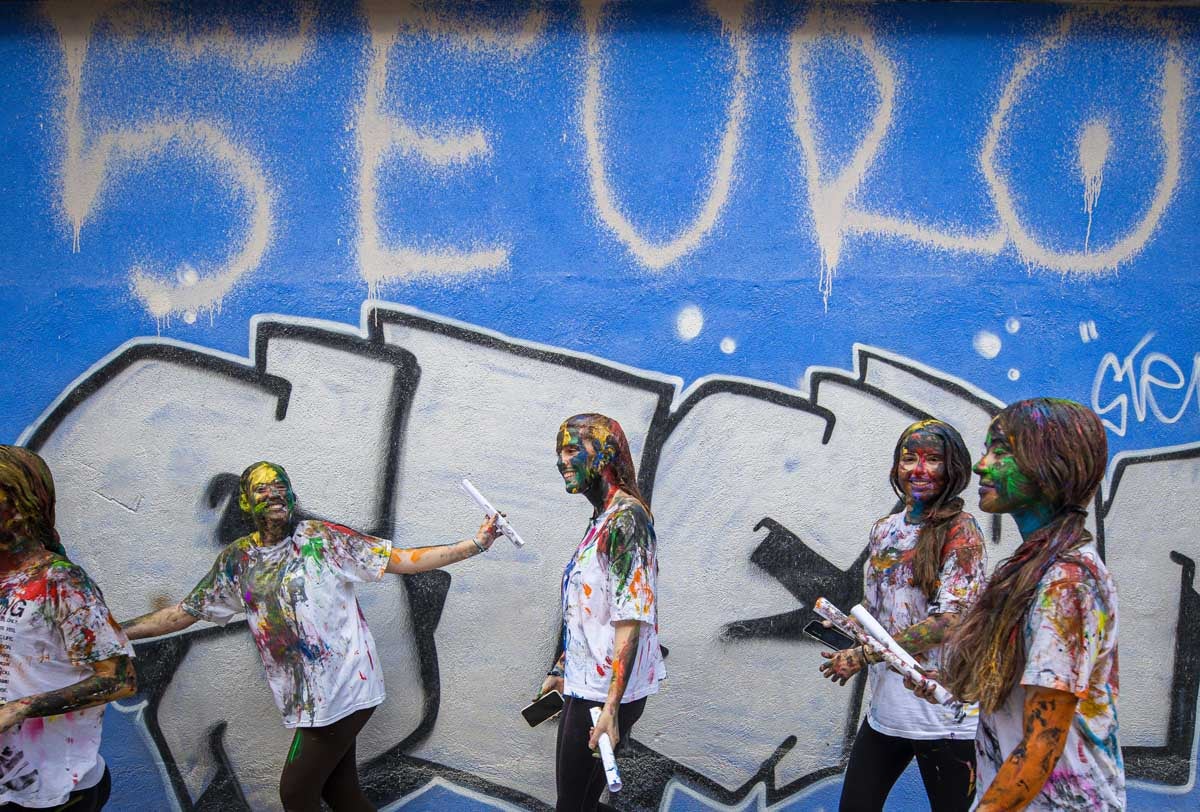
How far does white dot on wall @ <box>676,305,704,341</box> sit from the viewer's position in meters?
4.83

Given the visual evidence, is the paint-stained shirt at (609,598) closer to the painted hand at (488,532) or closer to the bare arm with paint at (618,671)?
the bare arm with paint at (618,671)

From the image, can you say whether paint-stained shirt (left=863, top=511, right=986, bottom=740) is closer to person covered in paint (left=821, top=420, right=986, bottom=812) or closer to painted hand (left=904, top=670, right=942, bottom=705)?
person covered in paint (left=821, top=420, right=986, bottom=812)

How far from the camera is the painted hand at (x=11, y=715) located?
10.4 ft

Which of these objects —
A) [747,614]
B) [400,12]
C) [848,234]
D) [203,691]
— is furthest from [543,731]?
[400,12]

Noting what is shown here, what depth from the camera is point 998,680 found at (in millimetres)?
2471

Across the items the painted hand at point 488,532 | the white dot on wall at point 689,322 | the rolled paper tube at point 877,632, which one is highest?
the white dot on wall at point 689,322

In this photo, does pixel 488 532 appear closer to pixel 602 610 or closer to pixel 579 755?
pixel 602 610

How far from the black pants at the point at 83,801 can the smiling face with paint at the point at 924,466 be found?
278 centimetres

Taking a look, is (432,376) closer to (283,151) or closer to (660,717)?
(283,151)

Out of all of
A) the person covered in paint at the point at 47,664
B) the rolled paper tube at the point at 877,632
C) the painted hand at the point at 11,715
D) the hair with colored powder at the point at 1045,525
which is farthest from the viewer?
the person covered in paint at the point at 47,664

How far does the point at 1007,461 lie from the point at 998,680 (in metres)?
0.50

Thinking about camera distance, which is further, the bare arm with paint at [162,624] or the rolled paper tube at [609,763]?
the bare arm with paint at [162,624]

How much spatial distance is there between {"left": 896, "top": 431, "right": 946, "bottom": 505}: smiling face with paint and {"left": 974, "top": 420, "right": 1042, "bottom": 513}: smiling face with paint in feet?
3.17

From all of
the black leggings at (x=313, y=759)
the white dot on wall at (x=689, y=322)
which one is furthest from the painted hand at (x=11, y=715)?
the white dot on wall at (x=689, y=322)
